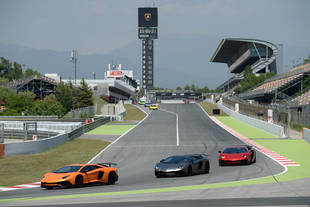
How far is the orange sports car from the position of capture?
18.0m

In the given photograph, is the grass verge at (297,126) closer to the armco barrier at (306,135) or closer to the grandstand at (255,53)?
the armco barrier at (306,135)

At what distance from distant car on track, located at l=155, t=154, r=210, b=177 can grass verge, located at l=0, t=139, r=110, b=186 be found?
621 centimetres

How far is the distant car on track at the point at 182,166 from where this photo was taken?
825 inches

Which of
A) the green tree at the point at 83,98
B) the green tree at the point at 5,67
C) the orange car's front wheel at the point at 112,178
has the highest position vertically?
the green tree at the point at 5,67

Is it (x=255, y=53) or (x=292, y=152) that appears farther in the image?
(x=255, y=53)

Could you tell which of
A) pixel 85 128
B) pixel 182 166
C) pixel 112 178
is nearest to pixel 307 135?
pixel 182 166

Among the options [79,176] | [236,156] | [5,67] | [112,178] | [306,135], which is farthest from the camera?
[5,67]

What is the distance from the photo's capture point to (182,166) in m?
21.0

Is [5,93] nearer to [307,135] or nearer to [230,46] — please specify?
[307,135]

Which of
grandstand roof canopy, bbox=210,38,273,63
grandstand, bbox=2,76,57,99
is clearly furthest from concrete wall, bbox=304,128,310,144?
grandstand roof canopy, bbox=210,38,273,63

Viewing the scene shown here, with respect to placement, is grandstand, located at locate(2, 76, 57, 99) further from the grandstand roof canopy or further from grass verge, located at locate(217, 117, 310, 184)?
grass verge, located at locate(217, 117, 310, 184)

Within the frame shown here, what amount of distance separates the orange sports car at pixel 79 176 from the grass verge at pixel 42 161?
3.45m

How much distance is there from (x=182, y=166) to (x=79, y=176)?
5008 mm

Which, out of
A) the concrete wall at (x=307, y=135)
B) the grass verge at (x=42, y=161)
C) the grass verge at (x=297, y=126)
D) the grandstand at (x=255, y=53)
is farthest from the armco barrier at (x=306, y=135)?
the grandstand at (x=255, y=53)
